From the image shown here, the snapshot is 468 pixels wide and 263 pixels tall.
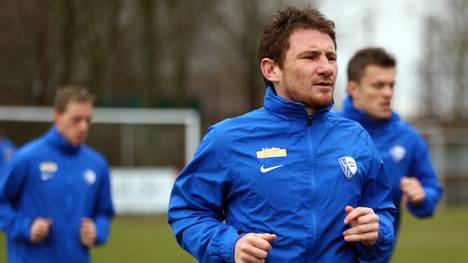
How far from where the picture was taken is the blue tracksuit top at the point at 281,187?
4.09 metres

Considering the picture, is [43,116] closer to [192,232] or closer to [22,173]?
[22,173]

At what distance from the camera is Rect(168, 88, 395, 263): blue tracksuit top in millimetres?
4094

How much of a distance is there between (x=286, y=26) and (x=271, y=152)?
66 centimetres

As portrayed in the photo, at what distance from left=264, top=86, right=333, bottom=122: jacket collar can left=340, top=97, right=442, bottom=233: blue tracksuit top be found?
9.08 feet

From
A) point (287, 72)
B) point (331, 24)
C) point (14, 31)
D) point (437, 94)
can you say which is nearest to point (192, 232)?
point (287, 72)

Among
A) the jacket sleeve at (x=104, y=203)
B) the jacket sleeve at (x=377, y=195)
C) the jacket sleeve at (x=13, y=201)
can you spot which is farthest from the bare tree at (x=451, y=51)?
the jacket sleeve at (x=377, y=195)

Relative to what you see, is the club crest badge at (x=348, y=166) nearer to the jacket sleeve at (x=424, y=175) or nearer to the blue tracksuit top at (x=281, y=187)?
the blue tracksuit top at (x=281, y=187)

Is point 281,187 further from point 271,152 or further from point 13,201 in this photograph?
point 13,201

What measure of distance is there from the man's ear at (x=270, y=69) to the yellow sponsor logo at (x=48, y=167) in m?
3.36

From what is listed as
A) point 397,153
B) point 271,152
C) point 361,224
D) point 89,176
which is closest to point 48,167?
point 89,176

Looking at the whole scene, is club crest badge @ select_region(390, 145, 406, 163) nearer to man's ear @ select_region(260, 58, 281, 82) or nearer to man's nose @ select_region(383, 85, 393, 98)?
man's nose @ select_region(383, 85, 393, 98)

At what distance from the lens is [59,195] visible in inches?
286

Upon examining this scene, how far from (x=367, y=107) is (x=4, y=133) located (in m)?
19.8

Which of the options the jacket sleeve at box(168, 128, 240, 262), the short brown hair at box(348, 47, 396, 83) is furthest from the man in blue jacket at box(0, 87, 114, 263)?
the jacket sleeve at box(168, 128, 240, 262)
